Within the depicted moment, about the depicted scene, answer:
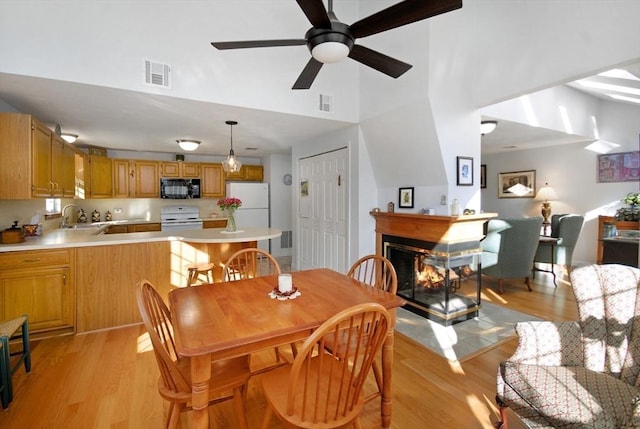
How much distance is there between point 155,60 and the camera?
2805 millimetres

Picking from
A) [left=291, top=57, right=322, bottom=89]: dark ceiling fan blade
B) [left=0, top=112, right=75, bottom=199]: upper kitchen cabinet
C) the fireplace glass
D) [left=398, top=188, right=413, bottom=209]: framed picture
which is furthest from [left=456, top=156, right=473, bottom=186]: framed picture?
[left=0, top=112, right=75, bottom=199]: upper kitchen cabinet

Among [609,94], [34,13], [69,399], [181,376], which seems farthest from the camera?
[609,94]

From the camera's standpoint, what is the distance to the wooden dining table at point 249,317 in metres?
1.26

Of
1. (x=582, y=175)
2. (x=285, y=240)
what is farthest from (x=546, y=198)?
(x=285, y=240)

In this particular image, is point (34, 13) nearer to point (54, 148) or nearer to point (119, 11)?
point (119, 11)

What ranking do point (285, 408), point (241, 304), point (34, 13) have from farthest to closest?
point (34, 13) < point (241, 304) < point (285, 408)

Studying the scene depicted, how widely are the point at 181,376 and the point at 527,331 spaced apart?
6.01ft

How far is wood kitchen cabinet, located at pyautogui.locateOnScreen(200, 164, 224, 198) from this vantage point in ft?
21.1

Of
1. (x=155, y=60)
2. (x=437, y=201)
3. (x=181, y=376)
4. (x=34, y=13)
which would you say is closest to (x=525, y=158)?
(x=437, y=201)

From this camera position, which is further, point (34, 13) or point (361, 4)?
point (361, 4)

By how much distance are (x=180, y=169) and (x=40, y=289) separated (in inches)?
148

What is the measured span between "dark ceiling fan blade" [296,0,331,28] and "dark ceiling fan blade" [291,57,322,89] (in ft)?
1.19

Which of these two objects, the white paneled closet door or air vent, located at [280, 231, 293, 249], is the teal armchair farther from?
air vent, located at [280, 231, 293, 249]

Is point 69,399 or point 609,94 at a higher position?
point 609,94
